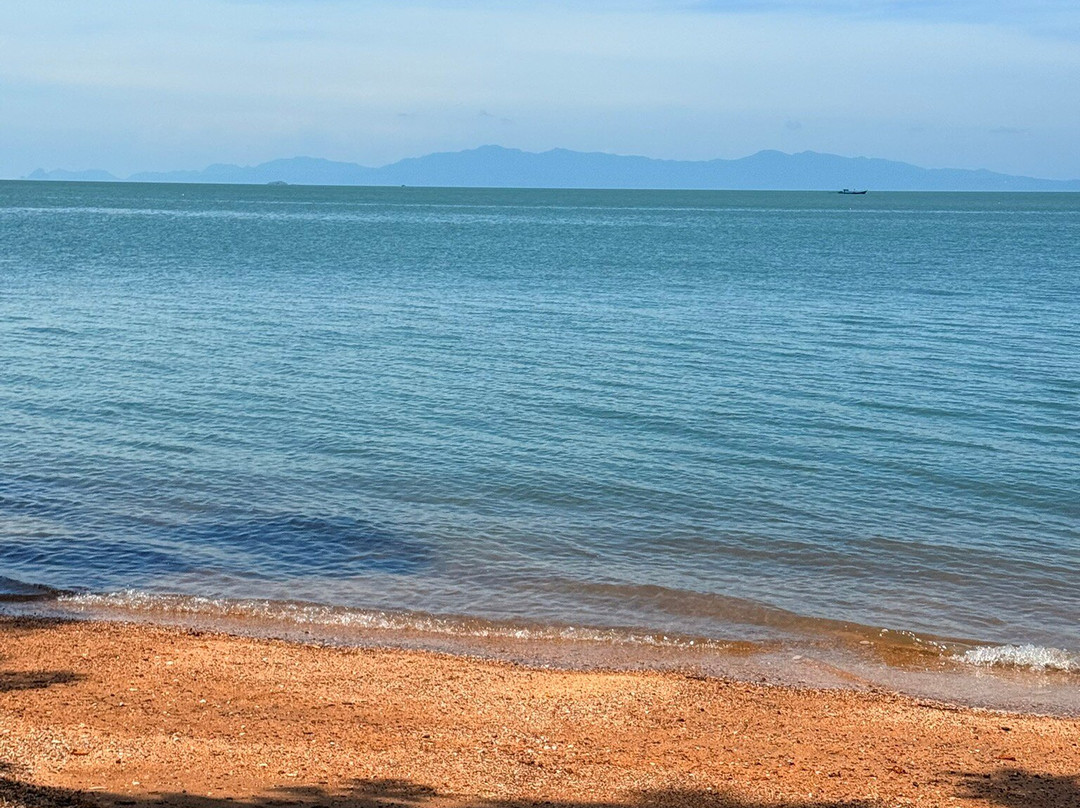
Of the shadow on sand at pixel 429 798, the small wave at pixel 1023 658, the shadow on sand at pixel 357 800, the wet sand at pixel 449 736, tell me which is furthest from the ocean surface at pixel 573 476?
the shadow on sand at pixel 357 800

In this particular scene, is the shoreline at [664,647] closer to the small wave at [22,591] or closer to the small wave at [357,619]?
the small wave at [357,619]

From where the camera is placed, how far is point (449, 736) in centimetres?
1102

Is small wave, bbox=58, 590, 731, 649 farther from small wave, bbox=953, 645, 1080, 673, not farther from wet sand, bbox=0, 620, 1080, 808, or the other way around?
small wave, bbox=953, 645, 1080, 673

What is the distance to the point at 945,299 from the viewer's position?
4922 cm

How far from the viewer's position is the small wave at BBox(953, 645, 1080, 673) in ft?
46.3

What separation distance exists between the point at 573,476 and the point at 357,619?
7.22 m

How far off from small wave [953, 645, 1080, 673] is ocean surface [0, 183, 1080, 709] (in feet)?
0.17

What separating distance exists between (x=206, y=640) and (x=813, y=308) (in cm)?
3680

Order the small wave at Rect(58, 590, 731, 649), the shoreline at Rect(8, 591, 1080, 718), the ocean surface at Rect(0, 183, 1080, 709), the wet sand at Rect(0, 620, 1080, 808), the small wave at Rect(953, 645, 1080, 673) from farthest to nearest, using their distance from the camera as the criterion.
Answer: the ocean surface at Rect(0, 183, 1080, 709)
the small wave at Rect(58, 590, 731, 649)
the small wave at Rect(953, 645, 1080, 673)
the shoreline at Rect(8, 591, 1080, 718)
the wet sand at Rect(0, 620, 1080, 808)

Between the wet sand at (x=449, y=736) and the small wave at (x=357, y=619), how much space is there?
1179 millimetres

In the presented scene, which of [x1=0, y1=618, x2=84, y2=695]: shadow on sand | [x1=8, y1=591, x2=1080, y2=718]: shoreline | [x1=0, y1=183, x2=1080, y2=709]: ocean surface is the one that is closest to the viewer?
[x1=0, y1=618, x2=84, y2=695]: shadow on sand

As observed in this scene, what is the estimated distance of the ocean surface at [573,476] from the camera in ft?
50.7

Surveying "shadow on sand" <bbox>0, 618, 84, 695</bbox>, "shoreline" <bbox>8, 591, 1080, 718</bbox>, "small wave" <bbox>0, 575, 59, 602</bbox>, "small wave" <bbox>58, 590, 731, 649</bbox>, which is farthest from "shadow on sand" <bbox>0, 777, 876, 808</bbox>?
"small wave" <bbox>0, 575, 59, 602</bbox>

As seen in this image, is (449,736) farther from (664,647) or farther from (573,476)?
(573,476)
